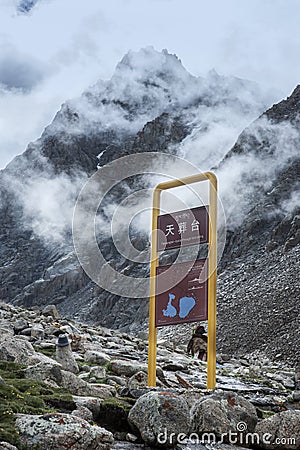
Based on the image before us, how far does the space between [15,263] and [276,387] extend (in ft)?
454

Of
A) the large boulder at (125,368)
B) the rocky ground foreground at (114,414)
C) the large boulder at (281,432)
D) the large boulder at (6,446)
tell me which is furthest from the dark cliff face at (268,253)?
the large boulder at (6,446)

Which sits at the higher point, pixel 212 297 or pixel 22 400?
pixel 212 297

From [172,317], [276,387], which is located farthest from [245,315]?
[172,317]

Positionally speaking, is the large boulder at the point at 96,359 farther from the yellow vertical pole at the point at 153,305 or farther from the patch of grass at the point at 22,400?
the patch of grass at the point at 22,400

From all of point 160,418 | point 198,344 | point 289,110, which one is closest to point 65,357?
point 160,418

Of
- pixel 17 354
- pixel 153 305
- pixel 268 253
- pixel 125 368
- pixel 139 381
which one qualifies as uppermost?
pixel 268 253

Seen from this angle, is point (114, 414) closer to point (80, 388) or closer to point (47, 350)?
point (80, 388)

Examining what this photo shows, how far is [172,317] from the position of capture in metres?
17.6

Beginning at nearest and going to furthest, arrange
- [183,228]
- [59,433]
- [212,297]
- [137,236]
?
[59,433], [212,297], [183,228], [137,236]

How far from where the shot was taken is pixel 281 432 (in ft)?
38.4

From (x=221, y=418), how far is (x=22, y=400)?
3.31 meters

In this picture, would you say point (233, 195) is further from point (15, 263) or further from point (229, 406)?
point (229, 406)

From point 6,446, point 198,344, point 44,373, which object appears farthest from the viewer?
point 198,344

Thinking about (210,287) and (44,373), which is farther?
(210,287)
